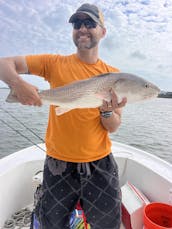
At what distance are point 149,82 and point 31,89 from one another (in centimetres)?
104

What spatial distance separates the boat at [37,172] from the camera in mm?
3168

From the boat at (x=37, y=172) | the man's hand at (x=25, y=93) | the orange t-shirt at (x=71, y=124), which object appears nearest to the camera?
the man's hand at (x=25, y=93)

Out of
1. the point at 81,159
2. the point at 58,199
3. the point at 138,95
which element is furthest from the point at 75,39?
the point at 58,199

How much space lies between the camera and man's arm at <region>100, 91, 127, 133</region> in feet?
6.77

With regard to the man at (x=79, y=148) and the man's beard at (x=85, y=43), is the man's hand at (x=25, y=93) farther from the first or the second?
the man's beard at (x=85, y=43)

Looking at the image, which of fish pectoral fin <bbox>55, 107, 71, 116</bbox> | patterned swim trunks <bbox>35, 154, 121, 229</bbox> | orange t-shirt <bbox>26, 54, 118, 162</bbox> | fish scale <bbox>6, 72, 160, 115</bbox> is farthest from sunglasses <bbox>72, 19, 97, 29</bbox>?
patterned swim trunks <bbox>35, 154, 121, 229</bbox>

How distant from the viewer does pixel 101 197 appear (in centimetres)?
222

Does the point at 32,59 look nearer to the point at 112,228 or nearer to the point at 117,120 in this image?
the point at 117,120

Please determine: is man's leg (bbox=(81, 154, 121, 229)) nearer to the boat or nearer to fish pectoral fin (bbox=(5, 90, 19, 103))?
fish pectoral fin (bbox=(5, 90, 19, 103))

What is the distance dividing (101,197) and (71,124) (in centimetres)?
74

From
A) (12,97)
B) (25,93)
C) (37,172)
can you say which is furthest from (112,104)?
(37,172)

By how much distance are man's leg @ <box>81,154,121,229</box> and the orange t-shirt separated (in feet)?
0.55

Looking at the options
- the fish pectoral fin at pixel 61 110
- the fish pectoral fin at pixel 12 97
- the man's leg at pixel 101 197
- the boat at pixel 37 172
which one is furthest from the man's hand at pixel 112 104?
the boat at pixel 37 172

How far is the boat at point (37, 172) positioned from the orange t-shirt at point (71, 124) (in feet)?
4.34
